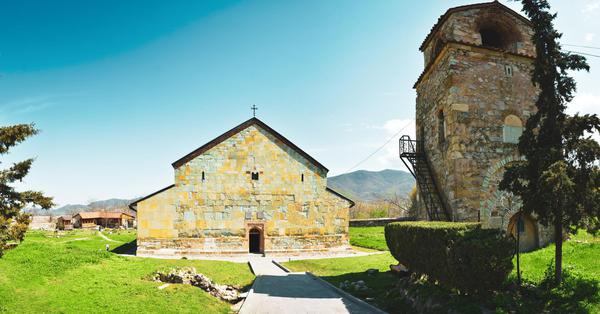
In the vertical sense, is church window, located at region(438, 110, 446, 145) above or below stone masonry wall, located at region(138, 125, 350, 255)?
above

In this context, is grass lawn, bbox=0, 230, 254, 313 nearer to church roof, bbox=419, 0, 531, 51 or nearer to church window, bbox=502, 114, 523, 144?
church window, bbox=502, 114, 523, 144

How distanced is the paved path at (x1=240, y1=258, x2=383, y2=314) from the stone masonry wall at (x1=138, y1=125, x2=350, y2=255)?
26.7 feet

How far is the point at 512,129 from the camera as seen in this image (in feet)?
48.3

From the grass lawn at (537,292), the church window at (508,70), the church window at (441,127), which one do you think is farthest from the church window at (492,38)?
the grass lawn at (537,292)

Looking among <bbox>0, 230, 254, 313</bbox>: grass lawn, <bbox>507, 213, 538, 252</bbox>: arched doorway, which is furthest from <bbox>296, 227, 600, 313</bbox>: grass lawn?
<bbox>0, 230, 254, 313</bbox>: grass lawn

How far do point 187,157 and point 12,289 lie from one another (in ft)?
55.3

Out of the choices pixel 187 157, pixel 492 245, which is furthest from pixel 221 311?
pixel 187 157

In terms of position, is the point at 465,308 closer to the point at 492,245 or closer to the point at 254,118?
the point at 492,245

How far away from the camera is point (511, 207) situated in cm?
1437

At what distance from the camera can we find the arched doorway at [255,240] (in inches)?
974

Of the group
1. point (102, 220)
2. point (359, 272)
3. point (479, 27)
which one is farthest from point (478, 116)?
point (102, 220)

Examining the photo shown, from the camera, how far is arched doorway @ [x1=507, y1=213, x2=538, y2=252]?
14.4m

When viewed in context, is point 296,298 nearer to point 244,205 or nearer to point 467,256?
point 467,256

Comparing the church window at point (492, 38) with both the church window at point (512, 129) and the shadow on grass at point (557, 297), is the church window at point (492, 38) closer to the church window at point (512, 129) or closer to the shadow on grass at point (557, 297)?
the church window at point (512, 129)
